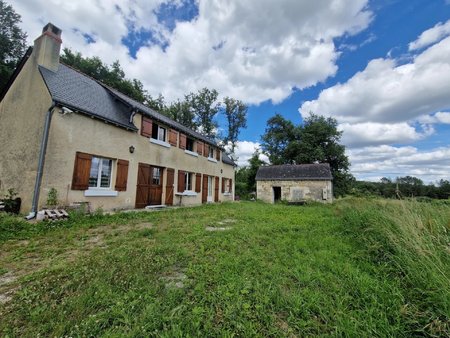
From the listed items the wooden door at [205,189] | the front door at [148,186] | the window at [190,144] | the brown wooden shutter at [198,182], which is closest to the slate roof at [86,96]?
the front door at [148,186]

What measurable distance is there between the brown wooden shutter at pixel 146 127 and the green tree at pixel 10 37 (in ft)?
49.2

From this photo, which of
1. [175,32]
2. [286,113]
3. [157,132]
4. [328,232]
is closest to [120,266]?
[328,232]

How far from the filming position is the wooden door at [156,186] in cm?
967

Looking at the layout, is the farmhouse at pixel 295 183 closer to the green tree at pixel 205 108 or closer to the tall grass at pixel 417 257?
the green tree at pixel 205 108

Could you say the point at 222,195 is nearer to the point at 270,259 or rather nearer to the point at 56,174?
the point at 56,174

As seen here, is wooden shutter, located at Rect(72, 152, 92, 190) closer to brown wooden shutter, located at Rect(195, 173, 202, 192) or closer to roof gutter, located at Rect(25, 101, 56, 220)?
roof gutter, located at Rect(25, 101, 56, 220)

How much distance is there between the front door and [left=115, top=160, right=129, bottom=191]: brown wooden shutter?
722 millimetres

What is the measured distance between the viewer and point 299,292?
2.23 m

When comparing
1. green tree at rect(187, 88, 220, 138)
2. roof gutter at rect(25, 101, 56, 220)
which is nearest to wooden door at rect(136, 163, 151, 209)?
roof gutter at rect(25, 101, 56, 220)

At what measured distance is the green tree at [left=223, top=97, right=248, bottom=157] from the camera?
2855 cm

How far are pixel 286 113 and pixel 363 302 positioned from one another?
104ft

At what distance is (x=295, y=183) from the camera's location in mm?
18734

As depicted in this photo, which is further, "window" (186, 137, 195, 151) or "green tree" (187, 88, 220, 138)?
"green tree" (187, 88, 220, 138)

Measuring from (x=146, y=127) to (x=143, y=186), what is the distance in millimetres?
2904
